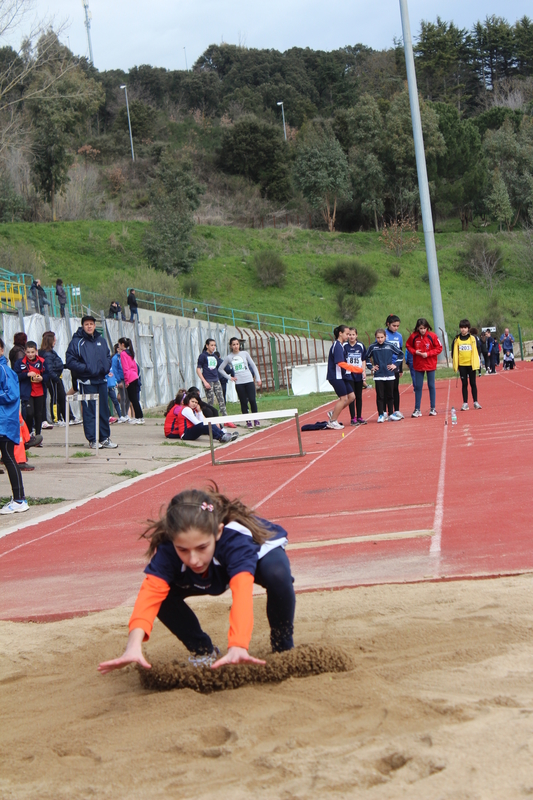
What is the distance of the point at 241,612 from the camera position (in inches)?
129

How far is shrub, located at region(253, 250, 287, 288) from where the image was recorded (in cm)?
5297

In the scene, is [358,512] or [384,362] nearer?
[358,512]

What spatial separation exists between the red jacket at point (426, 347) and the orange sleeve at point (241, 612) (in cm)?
1192

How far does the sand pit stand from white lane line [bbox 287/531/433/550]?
5.45 feet

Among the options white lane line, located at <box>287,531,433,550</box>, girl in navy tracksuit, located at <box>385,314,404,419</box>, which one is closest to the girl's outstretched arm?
white lane line, located at <box>287,531,433,550</box>

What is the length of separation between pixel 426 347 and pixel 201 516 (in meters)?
12.1

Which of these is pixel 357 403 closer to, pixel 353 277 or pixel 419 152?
pixel 419 152

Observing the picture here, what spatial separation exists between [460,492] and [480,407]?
9017mm

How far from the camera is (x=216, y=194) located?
70.4m

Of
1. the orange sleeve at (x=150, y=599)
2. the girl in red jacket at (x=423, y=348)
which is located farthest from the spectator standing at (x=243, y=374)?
the orange sleeve at (x=150, y=599)

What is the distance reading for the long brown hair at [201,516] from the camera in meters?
3.27

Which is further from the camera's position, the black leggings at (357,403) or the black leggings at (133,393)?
the black leggings at (133,393)

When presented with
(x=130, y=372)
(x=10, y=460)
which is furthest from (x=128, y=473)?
(x=130, y=372)

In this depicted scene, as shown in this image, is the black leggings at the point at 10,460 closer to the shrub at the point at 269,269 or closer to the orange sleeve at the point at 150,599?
the orange sleeve at the point at 150,599
